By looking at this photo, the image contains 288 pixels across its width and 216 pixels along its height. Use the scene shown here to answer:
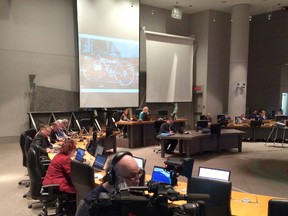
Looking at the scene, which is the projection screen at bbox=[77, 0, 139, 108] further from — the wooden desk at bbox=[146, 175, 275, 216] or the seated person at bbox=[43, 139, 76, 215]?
the wooden desk at bbox=[146, 175, 275, 216]

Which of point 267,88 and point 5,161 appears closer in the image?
point 5,161

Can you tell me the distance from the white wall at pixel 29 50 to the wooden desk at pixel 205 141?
5235 millimetres

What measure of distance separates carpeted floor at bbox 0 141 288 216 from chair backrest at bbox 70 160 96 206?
4.66 feet

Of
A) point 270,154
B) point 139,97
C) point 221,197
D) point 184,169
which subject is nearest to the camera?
point 184,169

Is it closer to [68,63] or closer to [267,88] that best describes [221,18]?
[267,88]

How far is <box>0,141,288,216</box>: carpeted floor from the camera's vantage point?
15.4 ft

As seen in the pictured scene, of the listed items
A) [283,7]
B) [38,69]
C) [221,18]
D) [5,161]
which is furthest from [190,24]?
[5,161]

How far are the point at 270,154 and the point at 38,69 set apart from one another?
8707 millimetres

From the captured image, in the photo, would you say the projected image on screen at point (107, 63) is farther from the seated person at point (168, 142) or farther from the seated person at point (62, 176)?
the seated person at point (62, 176)

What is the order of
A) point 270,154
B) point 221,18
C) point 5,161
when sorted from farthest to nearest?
1. point 221,18
2. point 270,154
3. point 5,161

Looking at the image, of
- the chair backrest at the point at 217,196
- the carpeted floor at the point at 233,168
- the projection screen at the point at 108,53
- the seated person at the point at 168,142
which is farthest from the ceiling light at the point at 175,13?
the chair backrest at the point at 217,196

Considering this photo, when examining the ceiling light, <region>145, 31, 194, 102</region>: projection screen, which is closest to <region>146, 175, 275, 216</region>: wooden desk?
<region>145, 31, 194, 102</region>: projection screen

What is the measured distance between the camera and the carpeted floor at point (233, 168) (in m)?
4.69

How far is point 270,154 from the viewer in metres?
8.72
